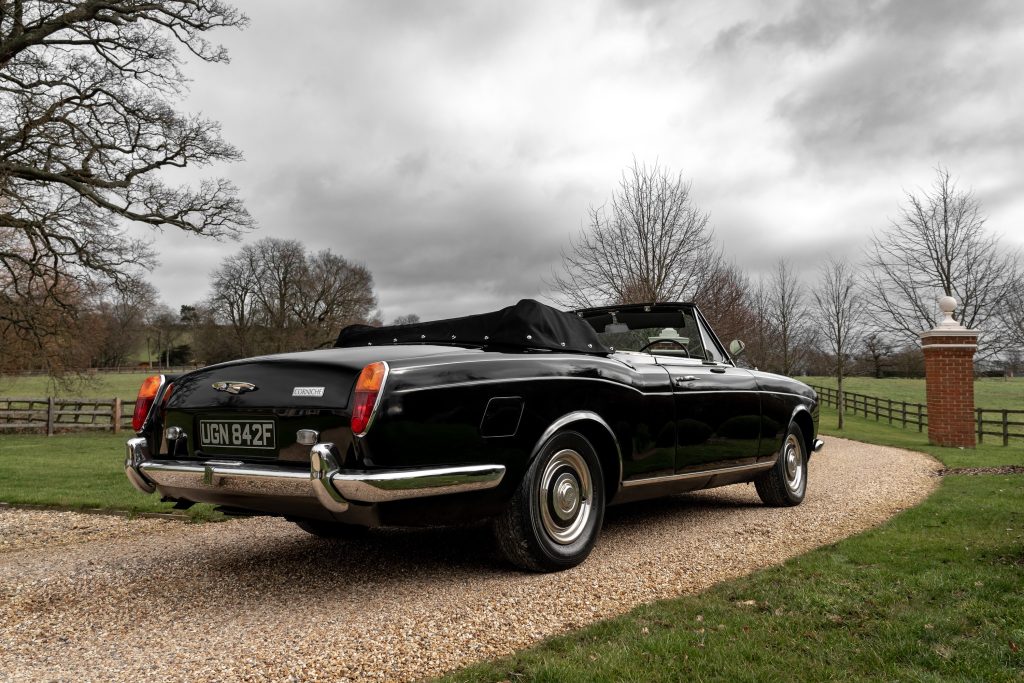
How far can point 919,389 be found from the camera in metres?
46.0

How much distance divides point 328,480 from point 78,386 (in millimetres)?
21083

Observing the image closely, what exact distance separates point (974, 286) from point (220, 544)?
2644 centimetres

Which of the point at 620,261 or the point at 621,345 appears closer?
the point at 621,345

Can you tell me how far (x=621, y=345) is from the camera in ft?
19.2

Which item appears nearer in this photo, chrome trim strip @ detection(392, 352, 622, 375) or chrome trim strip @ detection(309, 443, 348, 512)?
chrome trim strip @ detection(309, 443, 348, 512)

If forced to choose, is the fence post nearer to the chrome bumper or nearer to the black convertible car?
the black convertible car

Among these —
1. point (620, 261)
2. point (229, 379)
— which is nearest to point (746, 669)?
point (229, 379)

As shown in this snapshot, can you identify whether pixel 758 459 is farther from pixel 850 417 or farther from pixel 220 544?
pixel 850 417

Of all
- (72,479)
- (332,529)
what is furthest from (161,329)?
(332,529)

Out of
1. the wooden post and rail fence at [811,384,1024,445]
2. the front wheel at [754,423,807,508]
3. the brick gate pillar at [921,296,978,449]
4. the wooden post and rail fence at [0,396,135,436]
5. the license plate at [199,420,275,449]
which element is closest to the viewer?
the license plate at [199,420,275,449]

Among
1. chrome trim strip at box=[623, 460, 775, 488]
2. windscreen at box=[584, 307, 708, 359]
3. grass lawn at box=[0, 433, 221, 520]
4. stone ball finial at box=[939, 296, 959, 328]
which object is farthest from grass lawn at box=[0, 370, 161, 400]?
stone ball finial at box=[939, 296, 959, 328]

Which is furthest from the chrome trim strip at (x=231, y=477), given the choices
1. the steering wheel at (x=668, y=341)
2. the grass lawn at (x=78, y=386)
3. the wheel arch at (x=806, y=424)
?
the grass lawn at (x=78, y=386)

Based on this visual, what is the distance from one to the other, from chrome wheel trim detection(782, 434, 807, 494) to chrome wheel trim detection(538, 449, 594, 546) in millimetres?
2781

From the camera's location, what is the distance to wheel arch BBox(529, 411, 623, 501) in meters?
4.01
